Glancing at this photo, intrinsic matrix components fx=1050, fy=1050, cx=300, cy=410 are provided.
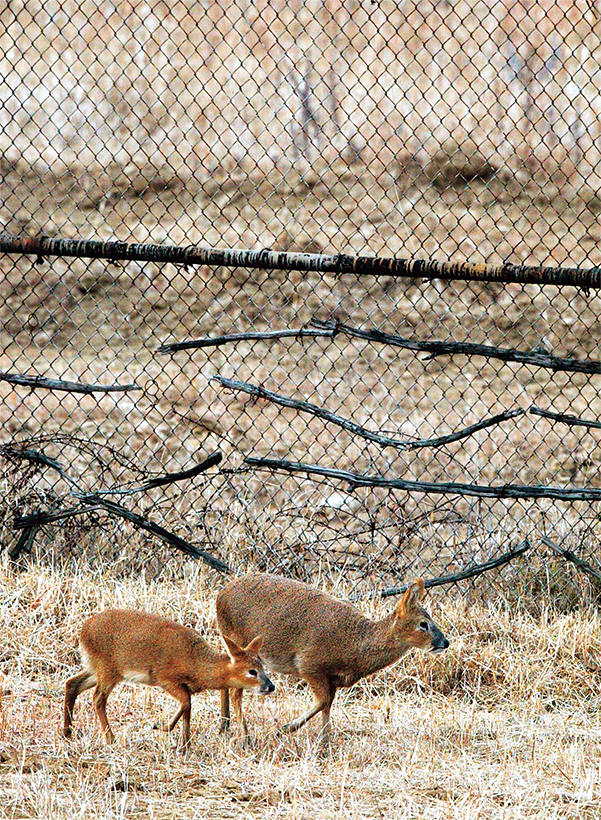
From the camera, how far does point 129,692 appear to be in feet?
14.4

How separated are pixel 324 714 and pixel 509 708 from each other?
1114 mm

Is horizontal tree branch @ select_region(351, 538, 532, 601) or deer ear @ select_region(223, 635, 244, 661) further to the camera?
horizontal tree branch @ select_region(351, 538, 532, 601)

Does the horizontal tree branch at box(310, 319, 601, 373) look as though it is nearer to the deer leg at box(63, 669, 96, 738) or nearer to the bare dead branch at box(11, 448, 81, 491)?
the bare dead branch at box(11, 448, 81, 491)

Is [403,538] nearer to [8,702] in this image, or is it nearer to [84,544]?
[84,544]

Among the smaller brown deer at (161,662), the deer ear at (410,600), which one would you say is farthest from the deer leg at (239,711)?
the deer ear at (410,600)

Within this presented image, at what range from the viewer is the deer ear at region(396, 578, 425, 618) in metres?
3.94

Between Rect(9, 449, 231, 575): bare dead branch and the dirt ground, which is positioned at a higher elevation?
the dirt ground

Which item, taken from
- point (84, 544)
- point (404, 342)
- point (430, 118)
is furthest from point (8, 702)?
point (430, 118)

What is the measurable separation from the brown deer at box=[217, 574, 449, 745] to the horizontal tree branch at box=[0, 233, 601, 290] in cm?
157

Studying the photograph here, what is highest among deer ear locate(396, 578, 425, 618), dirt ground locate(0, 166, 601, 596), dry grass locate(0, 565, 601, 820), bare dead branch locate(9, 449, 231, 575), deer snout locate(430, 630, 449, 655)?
dirt ground locate(0, 166, 601, 596)

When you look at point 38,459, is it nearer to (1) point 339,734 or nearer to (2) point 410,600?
(1) point 339,734

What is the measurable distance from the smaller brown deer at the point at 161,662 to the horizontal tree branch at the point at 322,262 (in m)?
1.90

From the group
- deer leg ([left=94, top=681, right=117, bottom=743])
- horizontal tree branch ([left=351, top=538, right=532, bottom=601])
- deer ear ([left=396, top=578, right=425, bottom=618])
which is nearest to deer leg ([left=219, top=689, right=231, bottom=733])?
deer leg ([left=94, top=681, right=117, bottom=743])

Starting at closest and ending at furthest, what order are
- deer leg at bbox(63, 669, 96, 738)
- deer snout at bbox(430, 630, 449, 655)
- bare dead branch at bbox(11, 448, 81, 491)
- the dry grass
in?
the dry grass
deer leg at bbox(63, 669, 96, 738)
deer snout at bbox(430, 630, 449, 655)
bare dead branch at bbox(11, 448, 81, 491)
